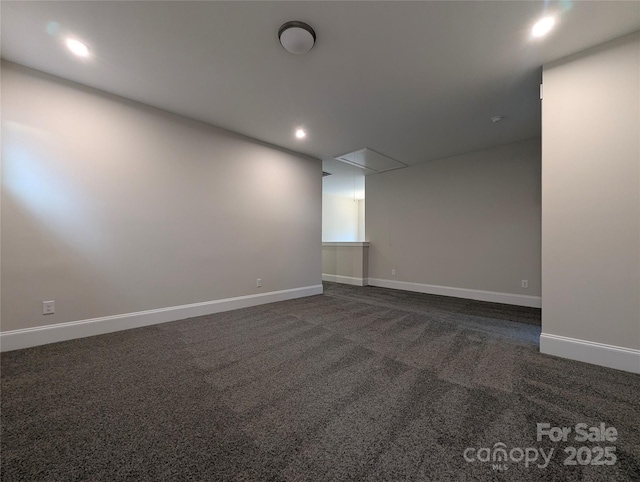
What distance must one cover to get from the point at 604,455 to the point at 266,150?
436cm

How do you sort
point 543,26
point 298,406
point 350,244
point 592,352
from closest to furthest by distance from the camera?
point 298,406 < point 543,26 < point 592,352 < point 350,244

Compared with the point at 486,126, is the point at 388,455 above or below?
below

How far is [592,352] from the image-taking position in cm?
198

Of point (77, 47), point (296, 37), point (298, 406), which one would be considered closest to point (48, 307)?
point (77, 47)

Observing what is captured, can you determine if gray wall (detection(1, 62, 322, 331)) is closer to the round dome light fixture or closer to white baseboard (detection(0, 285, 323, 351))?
white baseboard (detection(0, 285, 323, 351))

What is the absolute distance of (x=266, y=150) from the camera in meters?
4.02

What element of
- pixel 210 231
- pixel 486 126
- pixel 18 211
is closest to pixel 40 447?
pixel 18 211

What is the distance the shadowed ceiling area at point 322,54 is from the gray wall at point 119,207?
1.14 ft

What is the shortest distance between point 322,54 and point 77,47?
6.55 ft

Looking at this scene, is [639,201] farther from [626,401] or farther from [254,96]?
[254,96]

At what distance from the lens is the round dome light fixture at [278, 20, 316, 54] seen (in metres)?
1.81

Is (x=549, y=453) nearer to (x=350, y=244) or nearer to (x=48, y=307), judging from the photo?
(x=48, y=307)

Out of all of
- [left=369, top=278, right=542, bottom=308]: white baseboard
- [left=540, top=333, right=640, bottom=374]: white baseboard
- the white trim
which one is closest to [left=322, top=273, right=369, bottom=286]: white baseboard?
[left=369, top=278, right=542, bottom=308]: white baseboard

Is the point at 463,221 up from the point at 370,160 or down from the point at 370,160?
down
